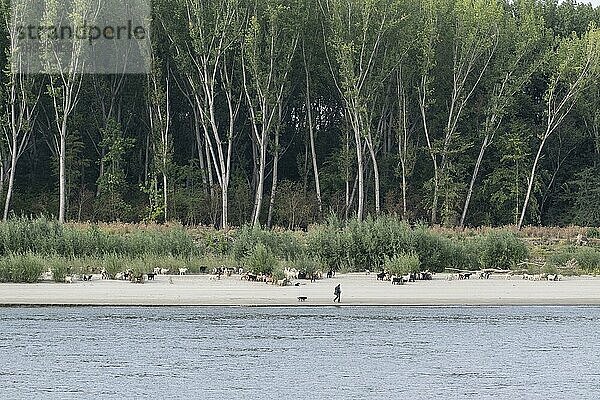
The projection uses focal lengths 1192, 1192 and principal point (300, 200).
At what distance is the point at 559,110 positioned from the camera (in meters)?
57.1

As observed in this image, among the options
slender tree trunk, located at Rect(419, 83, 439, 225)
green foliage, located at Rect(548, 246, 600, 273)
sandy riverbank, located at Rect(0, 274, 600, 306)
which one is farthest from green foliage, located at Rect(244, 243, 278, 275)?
slender tree trunk, located at Rect(419, 83, 439, 225)

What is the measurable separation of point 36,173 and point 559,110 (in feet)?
86.0

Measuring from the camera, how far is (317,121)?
207 ft

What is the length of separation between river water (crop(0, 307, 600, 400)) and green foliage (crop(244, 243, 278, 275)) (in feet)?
13.4

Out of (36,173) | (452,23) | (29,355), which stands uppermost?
(452,23)

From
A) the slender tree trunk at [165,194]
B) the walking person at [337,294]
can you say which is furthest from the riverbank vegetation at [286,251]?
the slender tree trunk at [165,194]

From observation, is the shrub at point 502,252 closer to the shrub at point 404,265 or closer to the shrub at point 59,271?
the shrub at point 404,265

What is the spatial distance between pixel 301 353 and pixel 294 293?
6234 millimetres

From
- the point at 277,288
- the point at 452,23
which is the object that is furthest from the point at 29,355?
the point at 452,23

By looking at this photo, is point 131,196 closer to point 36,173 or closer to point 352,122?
point 36,173

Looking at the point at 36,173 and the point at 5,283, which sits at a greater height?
the point at 36,173

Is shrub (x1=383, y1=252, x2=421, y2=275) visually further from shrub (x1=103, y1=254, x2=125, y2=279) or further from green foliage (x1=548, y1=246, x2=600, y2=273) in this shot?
shrub (x1=103, y1=254, x2=125, y2=279)

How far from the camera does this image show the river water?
18.4 metres

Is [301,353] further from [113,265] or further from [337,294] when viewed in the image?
[113,265]
